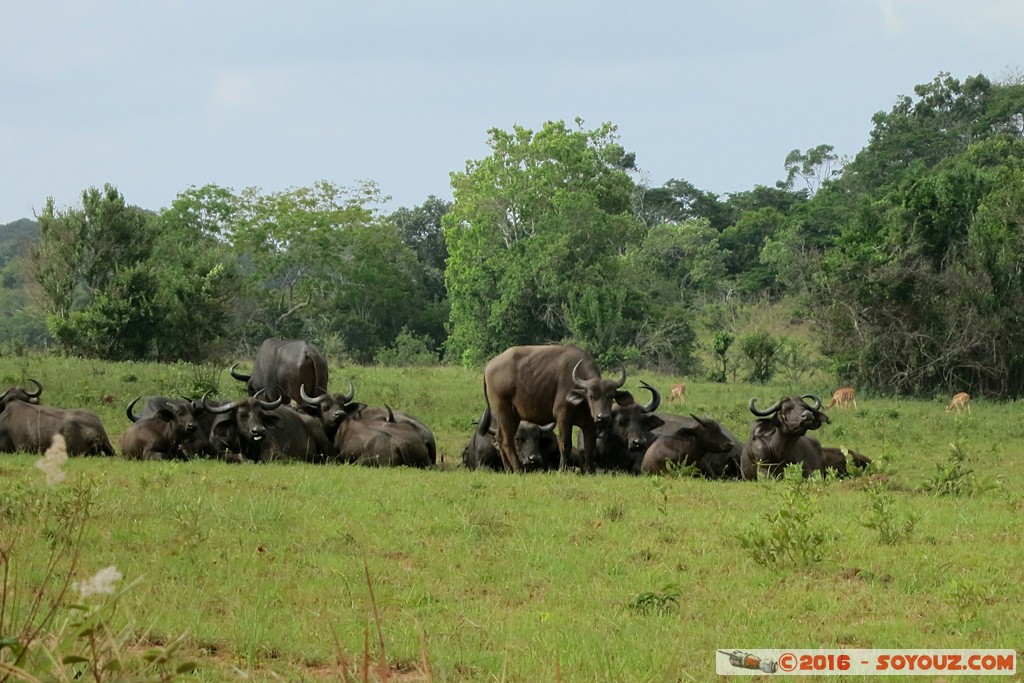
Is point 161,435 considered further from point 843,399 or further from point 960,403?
point 960,403

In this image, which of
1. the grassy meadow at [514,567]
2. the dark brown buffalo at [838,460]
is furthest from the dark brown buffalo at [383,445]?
the dark brown buffalo at [838,460]

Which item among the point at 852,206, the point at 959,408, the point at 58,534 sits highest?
the point at 852,206

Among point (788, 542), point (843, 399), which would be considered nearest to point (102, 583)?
point (788, 542)

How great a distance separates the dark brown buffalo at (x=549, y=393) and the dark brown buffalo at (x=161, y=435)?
353cm

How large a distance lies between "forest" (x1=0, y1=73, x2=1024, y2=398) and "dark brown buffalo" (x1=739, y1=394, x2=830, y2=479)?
1586 centimetres

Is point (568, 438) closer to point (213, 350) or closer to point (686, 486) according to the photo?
point (686, 486)

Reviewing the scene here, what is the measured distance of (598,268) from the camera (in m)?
41.1

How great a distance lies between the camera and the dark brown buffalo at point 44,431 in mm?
13211

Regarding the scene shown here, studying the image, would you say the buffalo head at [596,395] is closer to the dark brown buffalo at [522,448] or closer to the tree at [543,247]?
the dark brown buffalo at [522,448]

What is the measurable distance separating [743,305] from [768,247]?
15.4 feet

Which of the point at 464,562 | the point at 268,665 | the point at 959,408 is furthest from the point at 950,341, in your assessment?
the point at 268,665

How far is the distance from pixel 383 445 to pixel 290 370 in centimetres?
424

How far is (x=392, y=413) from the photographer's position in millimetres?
14609

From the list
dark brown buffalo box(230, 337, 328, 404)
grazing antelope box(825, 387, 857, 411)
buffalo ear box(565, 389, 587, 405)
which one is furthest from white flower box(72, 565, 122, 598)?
grazing antelope box(825, 387, 857, 411)
